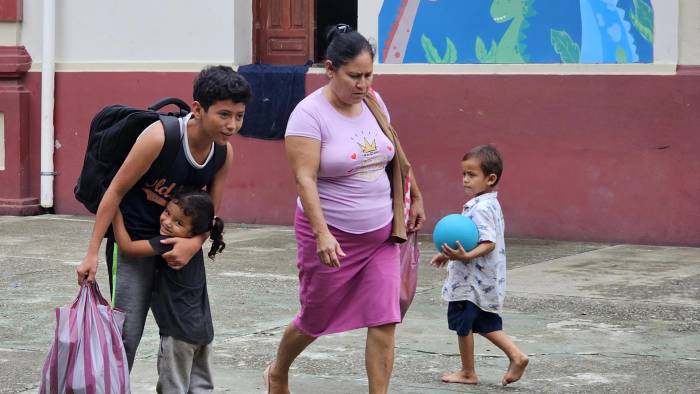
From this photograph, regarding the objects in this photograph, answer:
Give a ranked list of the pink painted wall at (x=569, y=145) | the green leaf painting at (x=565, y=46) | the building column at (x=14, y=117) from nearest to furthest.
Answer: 1. the pink painted wall at (x=569, y=145)
2. the green leaf painting at (x=565, y=46)
3. the building column at (x=14, y=117)

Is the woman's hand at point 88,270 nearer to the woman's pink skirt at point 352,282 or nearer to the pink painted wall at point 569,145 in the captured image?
the woman's pink skirt at point 352,282

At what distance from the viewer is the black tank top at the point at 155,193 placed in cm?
516

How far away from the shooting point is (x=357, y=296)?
5617mm

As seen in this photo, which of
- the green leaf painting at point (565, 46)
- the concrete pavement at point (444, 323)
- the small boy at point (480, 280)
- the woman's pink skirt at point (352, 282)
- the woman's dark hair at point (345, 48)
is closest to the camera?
the woman's dark hair at point (345, 48)

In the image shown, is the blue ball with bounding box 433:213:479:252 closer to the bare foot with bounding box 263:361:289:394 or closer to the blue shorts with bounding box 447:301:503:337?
the blue shorts with bounding box 447:301:503:337

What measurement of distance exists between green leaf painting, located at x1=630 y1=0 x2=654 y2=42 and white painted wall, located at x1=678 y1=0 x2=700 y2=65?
0.25 meters

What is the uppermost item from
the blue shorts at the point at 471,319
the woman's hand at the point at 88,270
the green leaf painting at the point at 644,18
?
the green leaf painting at the point at 644,18

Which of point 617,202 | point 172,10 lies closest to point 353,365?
point 617,202

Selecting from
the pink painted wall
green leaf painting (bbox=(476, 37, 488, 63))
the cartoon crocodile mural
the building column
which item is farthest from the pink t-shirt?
the building column

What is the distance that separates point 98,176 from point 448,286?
6.49 feet

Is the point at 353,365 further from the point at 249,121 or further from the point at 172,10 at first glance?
the point at 172,10

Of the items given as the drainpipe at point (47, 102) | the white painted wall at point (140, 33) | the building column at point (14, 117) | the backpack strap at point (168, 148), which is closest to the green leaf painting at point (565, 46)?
the white painted wall at point (140, 33)

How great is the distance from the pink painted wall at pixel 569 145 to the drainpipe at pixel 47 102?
2790mm

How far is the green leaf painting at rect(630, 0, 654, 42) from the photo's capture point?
11.2 metres
